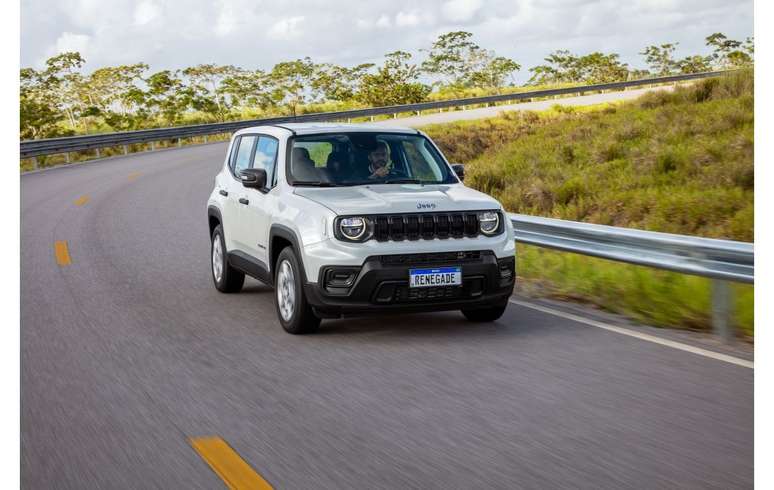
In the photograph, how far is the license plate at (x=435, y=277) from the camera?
7.14 meters

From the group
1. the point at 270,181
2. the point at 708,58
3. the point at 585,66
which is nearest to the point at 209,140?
the point at 270,181

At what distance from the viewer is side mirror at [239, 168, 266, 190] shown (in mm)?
8203

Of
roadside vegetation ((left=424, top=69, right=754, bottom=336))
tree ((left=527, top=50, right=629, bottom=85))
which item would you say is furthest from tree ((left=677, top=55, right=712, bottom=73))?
roadside vegetation ((left=424, top=69, right=754, bottom=336))

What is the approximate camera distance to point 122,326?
8.02m

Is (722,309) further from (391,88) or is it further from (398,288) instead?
(391,88)

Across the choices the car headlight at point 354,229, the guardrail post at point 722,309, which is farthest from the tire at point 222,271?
the guardrail post at point 722,309

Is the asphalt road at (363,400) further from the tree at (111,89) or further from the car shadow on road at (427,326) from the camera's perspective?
the tree at (111,89)

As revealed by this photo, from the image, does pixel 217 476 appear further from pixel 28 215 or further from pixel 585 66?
pixel 585 66

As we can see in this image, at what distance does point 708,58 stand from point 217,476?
96.3 metres

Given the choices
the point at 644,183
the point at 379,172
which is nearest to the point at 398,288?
the point at 379,172

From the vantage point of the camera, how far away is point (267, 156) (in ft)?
28.4

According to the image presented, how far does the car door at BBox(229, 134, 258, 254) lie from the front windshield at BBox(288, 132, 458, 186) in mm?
902

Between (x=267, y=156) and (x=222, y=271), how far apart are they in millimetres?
1578

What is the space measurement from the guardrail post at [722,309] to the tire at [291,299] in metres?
3.16
